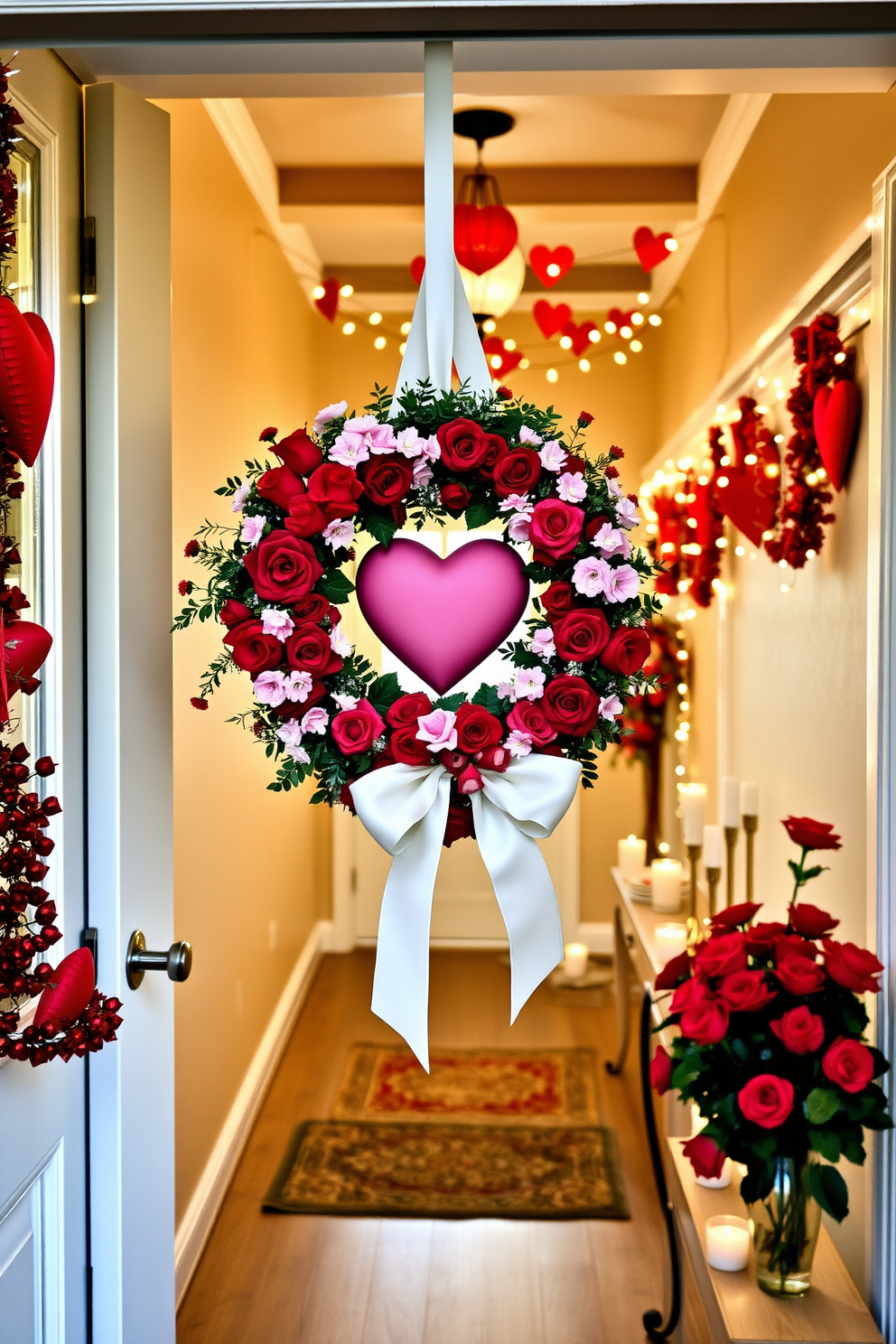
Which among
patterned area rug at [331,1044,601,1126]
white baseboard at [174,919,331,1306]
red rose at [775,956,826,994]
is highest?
red rose at [775,956,826,994]

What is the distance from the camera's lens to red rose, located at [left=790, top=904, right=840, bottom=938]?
154 centimetres

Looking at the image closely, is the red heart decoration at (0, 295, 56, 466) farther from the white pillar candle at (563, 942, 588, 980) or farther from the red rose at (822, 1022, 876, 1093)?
the white pillar candle at (563, 942, 588, 980)

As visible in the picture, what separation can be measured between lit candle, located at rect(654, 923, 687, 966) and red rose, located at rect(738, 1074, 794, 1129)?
1.24 m

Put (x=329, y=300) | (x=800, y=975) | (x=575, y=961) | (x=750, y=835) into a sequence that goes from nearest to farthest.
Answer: (x=800, y=975) < (x=750, y=835) < (x=329, y=300) < (x=575, y=961)

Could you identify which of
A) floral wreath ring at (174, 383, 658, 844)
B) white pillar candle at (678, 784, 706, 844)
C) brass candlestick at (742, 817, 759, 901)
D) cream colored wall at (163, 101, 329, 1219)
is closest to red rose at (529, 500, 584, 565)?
floral wreath ring at (174, 383, 658, 844)

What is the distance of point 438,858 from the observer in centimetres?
112

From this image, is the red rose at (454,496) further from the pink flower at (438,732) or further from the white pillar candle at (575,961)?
the white pillar candle at (575,961)

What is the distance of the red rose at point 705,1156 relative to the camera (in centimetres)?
150

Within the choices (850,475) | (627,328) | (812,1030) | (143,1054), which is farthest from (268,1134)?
(627,328)

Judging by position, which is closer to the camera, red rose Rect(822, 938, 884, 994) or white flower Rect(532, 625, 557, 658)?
white flower Rect(532, 625, 557, 658)

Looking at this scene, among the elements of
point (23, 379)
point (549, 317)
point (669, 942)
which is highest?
point (549, 317)

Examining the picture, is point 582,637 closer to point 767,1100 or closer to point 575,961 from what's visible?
point 767,1100

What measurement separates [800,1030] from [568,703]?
621mm

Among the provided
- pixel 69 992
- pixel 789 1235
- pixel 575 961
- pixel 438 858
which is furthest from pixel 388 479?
pixel 575 961
